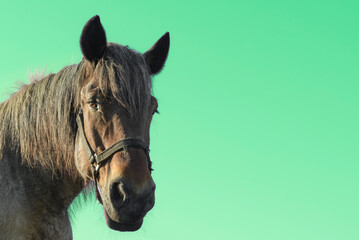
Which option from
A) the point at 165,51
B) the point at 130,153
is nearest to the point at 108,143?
the point at 130,153

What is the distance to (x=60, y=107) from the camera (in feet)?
19.1

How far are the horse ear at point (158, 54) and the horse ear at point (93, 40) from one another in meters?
0.95

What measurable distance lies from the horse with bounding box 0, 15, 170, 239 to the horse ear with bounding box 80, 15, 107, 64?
0.01 meters

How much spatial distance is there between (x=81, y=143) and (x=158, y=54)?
2018mm

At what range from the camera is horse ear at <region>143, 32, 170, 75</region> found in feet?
21.5

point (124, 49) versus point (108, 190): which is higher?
point (124, 49)

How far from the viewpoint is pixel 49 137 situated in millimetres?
5898

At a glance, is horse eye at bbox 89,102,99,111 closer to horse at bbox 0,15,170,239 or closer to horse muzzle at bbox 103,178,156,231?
horse at bbox 0,15,170,239

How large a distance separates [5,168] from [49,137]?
71 centimetres

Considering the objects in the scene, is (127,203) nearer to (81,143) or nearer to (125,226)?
(125,226)

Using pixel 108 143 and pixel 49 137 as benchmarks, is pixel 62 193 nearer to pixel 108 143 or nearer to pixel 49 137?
pixel 49 137

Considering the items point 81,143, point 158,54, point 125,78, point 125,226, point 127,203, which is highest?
point 158,54

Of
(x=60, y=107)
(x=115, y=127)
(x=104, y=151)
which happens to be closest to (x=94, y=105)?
(x=115, y=127)

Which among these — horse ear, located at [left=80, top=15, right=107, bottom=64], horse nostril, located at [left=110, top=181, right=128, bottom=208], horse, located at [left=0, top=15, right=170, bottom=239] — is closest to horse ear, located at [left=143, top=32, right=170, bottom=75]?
horse, located at [left=0, top=15, right=170, bottom=239]
